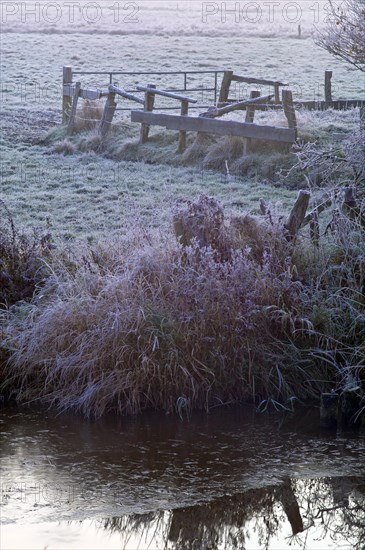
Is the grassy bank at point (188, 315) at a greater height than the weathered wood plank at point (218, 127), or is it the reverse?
the weathered wood plank at point (218, 127)

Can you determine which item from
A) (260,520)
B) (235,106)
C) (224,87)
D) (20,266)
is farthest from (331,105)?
(260,520)

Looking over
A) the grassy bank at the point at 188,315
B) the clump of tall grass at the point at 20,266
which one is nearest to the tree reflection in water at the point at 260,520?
the grassy bank at the point at 188,315

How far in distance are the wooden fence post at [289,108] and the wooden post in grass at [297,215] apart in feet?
25.4

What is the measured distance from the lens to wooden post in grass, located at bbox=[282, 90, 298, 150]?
53.0 ft

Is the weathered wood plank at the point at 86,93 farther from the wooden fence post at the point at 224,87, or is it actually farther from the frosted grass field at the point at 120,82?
the wooden fence post at the point at 224,87

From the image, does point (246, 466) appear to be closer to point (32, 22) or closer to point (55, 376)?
point (55, 376)

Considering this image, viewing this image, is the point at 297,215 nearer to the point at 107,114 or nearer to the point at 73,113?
the point at 107,114

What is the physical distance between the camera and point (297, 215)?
8789mm

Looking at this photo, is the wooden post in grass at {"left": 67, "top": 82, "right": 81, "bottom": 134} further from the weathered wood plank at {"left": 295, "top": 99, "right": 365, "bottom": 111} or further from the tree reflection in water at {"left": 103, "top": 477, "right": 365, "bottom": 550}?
the tree reflection in water at {"left": 103, "top": 477, "right": 365, "bottom": 550}

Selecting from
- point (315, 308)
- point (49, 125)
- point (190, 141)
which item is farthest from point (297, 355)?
point (49, 125)

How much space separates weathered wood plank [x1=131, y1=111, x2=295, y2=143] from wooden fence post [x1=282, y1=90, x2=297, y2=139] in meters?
0.51

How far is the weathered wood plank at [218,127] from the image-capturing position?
16.0 meters

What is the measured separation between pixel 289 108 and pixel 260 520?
11682 mm

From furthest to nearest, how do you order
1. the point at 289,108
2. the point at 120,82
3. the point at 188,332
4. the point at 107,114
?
the point at 120,82 → the point at 107,114 → the point at 289,108 → the point at 188,332
